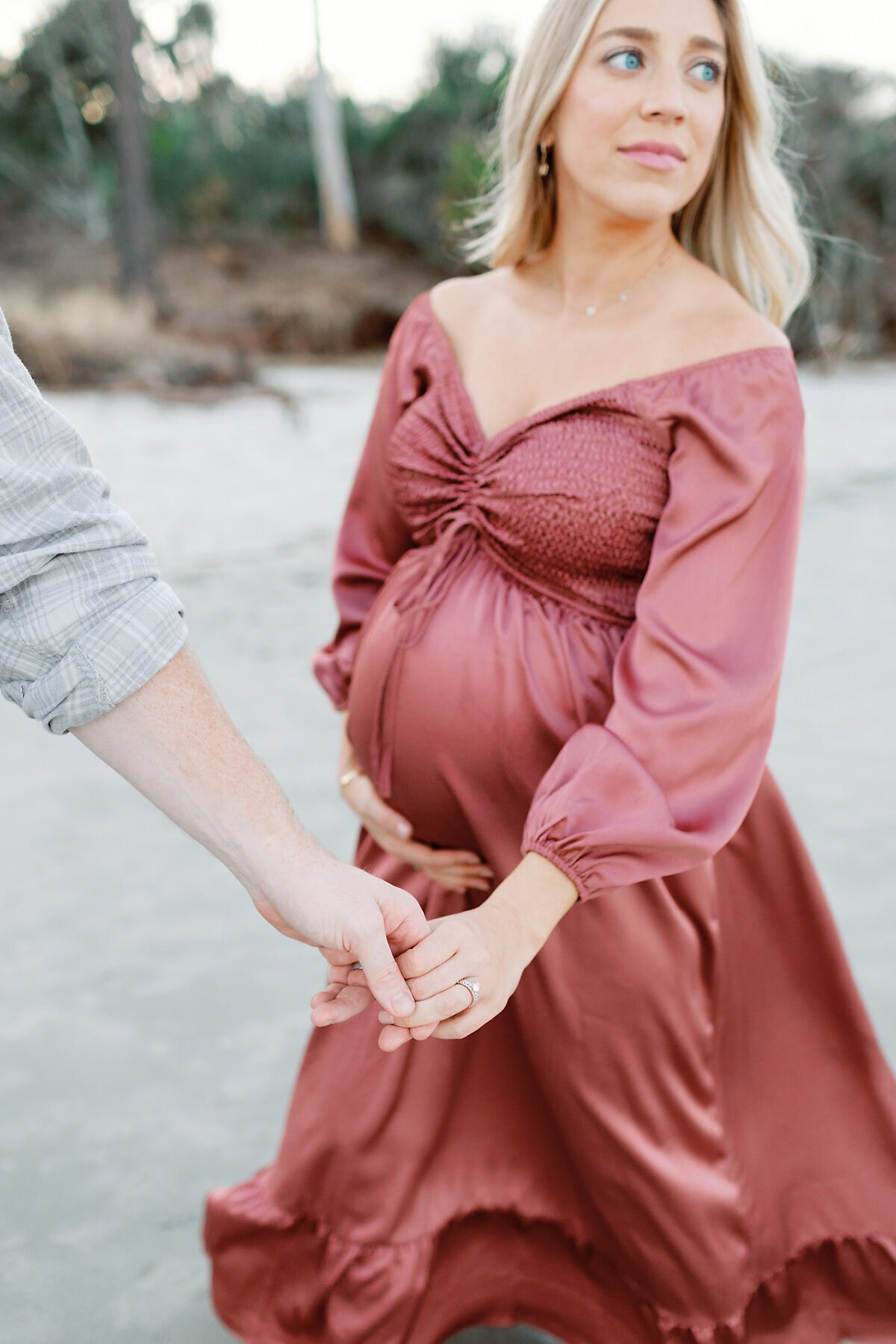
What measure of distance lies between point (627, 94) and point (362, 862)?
46.7 inches

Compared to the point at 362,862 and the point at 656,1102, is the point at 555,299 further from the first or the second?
the point at 656,1102

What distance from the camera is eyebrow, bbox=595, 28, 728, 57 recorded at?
138 centimetres

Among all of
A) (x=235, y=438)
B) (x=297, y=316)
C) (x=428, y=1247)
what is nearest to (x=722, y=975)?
(x=428, y=1247)

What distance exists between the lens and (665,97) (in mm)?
1366

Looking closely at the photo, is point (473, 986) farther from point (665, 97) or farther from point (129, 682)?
point (665, 97)

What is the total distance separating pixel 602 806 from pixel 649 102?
89cm

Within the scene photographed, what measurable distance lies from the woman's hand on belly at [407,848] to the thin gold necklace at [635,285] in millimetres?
717

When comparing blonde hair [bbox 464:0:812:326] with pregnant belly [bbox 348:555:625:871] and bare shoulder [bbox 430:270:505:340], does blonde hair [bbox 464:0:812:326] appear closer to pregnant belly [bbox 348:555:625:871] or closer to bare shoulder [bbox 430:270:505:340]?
bare shoulder [bbox 430:270:505:340]

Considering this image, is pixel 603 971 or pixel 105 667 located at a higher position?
pixel 105 667

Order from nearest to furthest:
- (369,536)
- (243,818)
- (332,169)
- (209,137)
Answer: (243,818), (369,536), (332,169), (209,137)

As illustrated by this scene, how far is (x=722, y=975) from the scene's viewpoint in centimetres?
155

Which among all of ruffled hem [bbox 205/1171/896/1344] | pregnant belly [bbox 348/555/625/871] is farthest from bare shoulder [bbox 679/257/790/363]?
ruffled hem [bbox 205/1171/896/1344]

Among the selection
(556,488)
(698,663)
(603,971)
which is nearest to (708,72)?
(556,488)

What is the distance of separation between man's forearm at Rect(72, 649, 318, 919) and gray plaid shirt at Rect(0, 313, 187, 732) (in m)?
0.03
